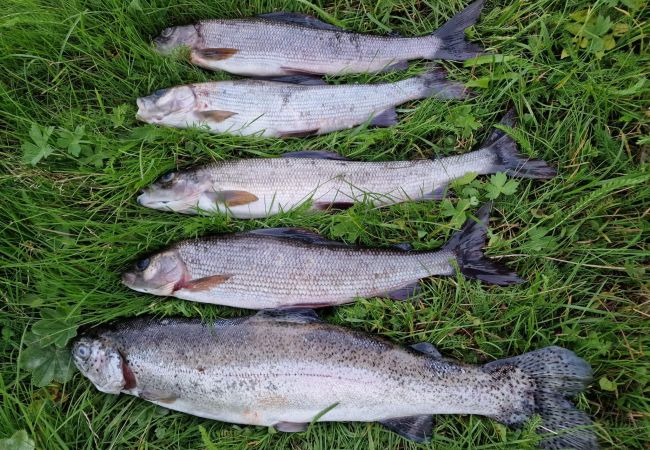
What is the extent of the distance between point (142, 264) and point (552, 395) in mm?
2763

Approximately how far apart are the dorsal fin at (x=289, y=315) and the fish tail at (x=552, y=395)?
115 centimetres

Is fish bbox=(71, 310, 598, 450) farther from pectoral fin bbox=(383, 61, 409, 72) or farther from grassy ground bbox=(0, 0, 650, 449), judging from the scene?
pectoral fin bbox=(383, 61, 409, 72)

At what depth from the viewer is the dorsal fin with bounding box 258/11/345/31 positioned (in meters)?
3.93

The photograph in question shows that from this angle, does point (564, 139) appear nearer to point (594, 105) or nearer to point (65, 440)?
point (594, 105)

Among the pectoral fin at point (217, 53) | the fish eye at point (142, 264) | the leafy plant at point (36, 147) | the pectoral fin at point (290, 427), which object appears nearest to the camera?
the pectoral fin at point (290, 427)

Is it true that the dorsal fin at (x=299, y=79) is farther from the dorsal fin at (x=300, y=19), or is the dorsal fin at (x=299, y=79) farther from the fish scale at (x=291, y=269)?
the fish scale at (x=291, y=269)

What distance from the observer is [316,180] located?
11.9 feet

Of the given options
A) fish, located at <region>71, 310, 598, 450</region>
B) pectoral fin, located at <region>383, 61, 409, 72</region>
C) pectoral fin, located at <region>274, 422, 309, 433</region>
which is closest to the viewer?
fish, located at <region>71, 310, 598, 450</region>

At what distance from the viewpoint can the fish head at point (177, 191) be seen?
11.8ft

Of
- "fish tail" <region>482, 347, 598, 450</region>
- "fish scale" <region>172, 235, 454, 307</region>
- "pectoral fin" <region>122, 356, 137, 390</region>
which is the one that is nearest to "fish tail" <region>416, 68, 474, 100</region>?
"fish scale" <region>172, 235, 454, 307</region>

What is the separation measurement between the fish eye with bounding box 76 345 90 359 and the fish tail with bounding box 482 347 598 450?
2.55m

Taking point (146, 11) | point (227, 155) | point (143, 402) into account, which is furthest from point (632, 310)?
point (146, 11)

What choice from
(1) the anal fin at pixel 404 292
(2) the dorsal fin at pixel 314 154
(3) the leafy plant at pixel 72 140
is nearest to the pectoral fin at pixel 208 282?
(2) the dorsal fin at pixel 314 154

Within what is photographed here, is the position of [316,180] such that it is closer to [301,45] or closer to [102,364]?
[301,45]
